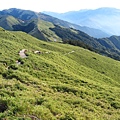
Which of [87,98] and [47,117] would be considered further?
[87,98]

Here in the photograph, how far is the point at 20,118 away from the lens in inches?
635

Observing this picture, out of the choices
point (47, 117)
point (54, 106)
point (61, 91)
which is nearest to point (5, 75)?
point (61, 91)

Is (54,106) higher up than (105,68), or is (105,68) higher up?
(54,106)

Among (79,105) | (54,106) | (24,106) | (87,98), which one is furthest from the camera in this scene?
(87,98)

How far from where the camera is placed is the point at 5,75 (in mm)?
34250

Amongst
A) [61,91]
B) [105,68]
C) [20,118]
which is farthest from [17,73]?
[105,68]

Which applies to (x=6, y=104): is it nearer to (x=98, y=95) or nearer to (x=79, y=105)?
(x=79, y=105)

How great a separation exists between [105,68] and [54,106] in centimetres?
5275

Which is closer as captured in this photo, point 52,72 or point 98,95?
point 98,95

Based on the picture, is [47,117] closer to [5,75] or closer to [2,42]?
[5,75]

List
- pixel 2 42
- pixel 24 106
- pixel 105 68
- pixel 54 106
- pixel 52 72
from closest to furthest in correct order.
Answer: pixel 24 106 < pixel 54 106 < pixel 52 72 < pixel 2 42 < pixel 105 68

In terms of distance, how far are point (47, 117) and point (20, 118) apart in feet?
8.98

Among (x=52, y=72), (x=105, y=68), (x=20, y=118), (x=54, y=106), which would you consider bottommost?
(x=105, y=68)

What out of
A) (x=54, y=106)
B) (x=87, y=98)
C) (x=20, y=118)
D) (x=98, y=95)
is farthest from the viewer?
(x=98, y=95)
